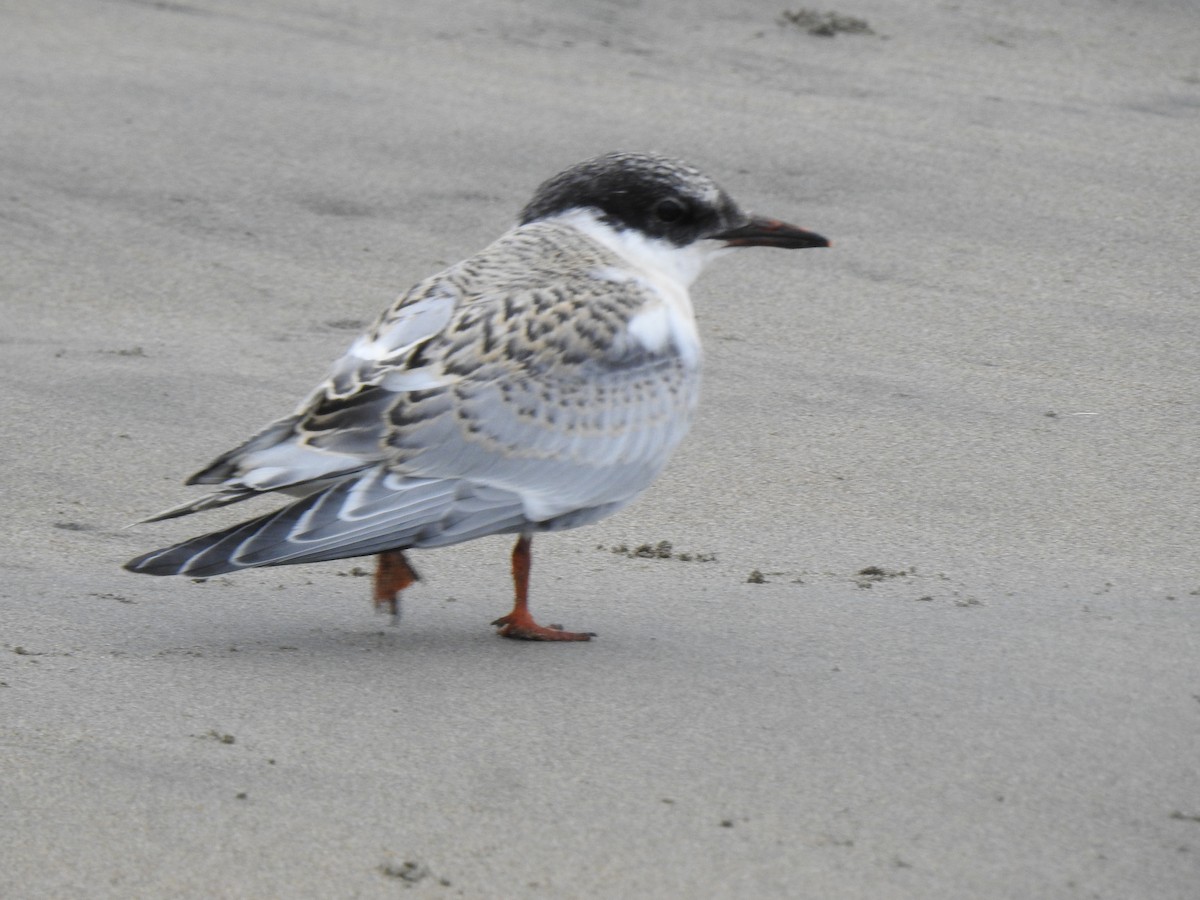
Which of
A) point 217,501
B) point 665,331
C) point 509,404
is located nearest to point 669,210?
point 665,331

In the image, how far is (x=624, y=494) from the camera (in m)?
3.97

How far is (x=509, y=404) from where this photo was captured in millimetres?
3789

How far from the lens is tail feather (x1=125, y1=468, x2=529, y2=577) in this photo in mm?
3430

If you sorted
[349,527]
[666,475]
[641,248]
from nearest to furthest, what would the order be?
1. [349,527]
2. [641,248]
3. [666,475]

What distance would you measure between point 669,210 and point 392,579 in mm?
1135

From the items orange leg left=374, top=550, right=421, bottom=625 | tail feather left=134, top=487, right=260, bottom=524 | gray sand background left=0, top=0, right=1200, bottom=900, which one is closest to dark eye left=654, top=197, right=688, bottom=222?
gray sand background left=0, top=0, right=1200, bottom=900

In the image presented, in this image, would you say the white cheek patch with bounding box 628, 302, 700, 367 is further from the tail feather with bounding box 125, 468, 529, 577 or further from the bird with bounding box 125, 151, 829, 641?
the tail feather with bounding box 125, 468, 529, 577

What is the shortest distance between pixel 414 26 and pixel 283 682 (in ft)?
19.0

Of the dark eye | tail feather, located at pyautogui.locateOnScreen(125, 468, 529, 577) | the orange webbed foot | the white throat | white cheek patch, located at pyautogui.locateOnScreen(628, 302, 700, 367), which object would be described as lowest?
the orange webbed foot

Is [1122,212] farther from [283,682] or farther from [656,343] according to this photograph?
[283,682]

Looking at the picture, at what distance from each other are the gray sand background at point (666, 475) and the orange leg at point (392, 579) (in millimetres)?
76

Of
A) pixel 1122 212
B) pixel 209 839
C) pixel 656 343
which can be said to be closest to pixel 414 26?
pixel 1122 212

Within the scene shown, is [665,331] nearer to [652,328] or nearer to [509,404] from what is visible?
[652,328]

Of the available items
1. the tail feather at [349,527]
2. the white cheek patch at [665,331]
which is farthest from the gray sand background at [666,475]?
the white cheek patch at [665,331]
